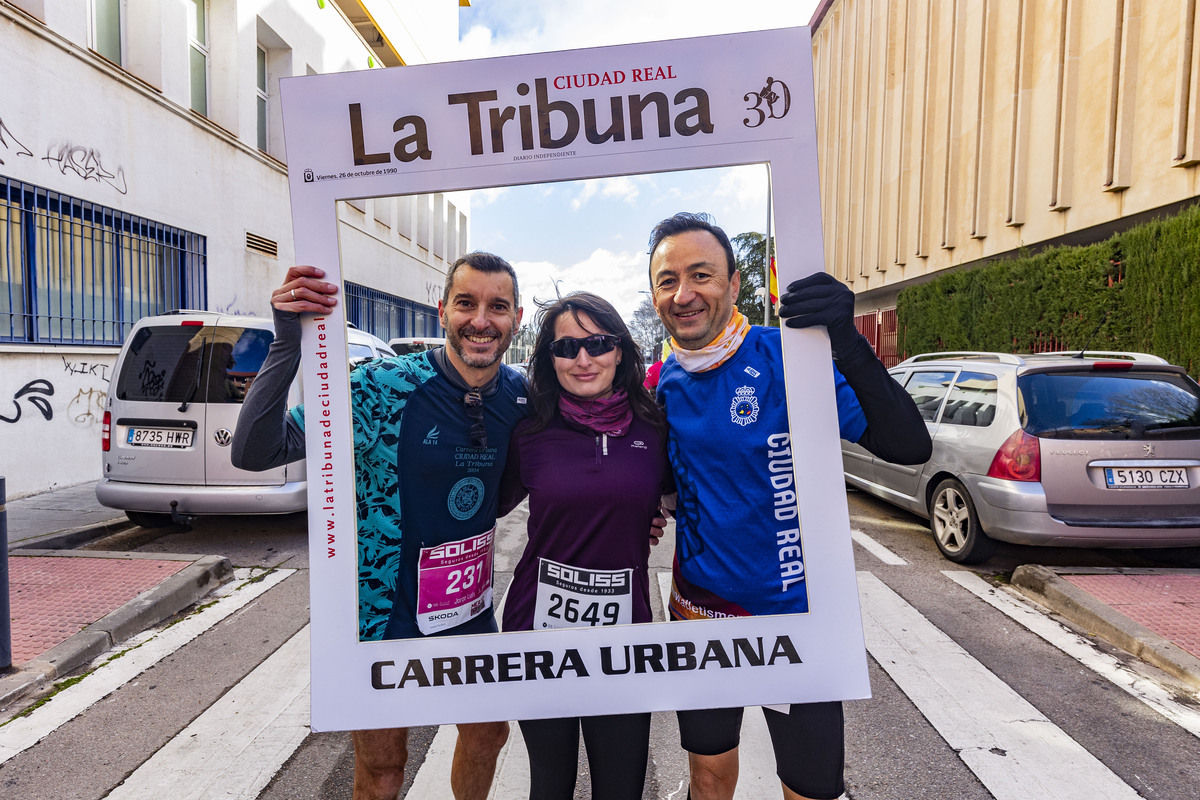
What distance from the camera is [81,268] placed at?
28.3ft

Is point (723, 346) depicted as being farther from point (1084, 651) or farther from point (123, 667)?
point (123, 667)

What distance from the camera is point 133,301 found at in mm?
9570

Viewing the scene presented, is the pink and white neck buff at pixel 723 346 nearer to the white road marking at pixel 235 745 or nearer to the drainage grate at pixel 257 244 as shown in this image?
the white road marking at pixel 235 745

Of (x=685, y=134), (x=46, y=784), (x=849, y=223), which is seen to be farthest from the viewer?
(x=849, y=223)

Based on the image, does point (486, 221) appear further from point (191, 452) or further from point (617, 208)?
point (191, 452)

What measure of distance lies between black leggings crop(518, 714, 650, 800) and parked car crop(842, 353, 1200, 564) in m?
3.62

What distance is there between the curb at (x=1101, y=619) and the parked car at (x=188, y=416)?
586cm

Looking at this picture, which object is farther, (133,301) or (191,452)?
(133,301)

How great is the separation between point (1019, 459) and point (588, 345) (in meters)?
4.60

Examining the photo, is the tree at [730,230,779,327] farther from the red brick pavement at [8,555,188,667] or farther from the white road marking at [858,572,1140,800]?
the red brick pavement at [8,555,188,667]

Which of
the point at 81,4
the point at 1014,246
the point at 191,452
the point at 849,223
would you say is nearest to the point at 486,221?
the point at 191,452

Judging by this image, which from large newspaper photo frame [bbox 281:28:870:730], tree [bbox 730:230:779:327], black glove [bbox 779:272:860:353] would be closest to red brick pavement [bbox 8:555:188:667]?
large newspaper photo frame [bbox 281:28:870:730]

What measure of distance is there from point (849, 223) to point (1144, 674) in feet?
83.5

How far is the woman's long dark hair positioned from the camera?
1.66 meters
